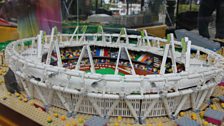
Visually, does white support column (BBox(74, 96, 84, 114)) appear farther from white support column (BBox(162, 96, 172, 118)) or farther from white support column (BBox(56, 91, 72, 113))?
white support column (BBox(162, 96, 172, 118))

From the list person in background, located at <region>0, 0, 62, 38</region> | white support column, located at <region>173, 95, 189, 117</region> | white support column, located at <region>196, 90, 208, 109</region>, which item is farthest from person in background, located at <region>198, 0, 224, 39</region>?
white support column, located at <region>173, 95, 189, 117</region>

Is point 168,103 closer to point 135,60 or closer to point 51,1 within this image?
point 135,60

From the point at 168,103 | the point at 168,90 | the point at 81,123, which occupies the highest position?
the point at 168,90

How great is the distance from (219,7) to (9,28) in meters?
10.6

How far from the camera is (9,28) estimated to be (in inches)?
498

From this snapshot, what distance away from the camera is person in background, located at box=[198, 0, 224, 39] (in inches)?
490

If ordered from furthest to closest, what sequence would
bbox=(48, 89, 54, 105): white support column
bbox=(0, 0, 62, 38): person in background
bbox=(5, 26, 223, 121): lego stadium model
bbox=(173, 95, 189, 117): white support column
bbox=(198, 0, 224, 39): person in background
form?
bbox=(198, 0, 224, 39): person in background → bbox=(0, 0, 62, 38): person in background → bbox=(48, 89, 54, 105): white support column → bbox=(173, 95, 189, 117): white support column → bbox=(5, 26, 223, 121): lego stadium model

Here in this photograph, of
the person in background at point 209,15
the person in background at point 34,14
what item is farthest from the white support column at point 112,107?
the person in background at point 209,15

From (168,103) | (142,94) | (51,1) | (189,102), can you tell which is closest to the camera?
(142,94)

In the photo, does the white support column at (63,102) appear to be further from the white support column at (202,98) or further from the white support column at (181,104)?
the white support column at (202,98)

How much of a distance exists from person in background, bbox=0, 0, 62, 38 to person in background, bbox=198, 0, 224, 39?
7345 mm

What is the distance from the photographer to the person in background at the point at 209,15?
12438mm

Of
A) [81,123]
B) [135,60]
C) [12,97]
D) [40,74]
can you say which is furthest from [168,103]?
[135,60]

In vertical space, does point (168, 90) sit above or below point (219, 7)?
below
